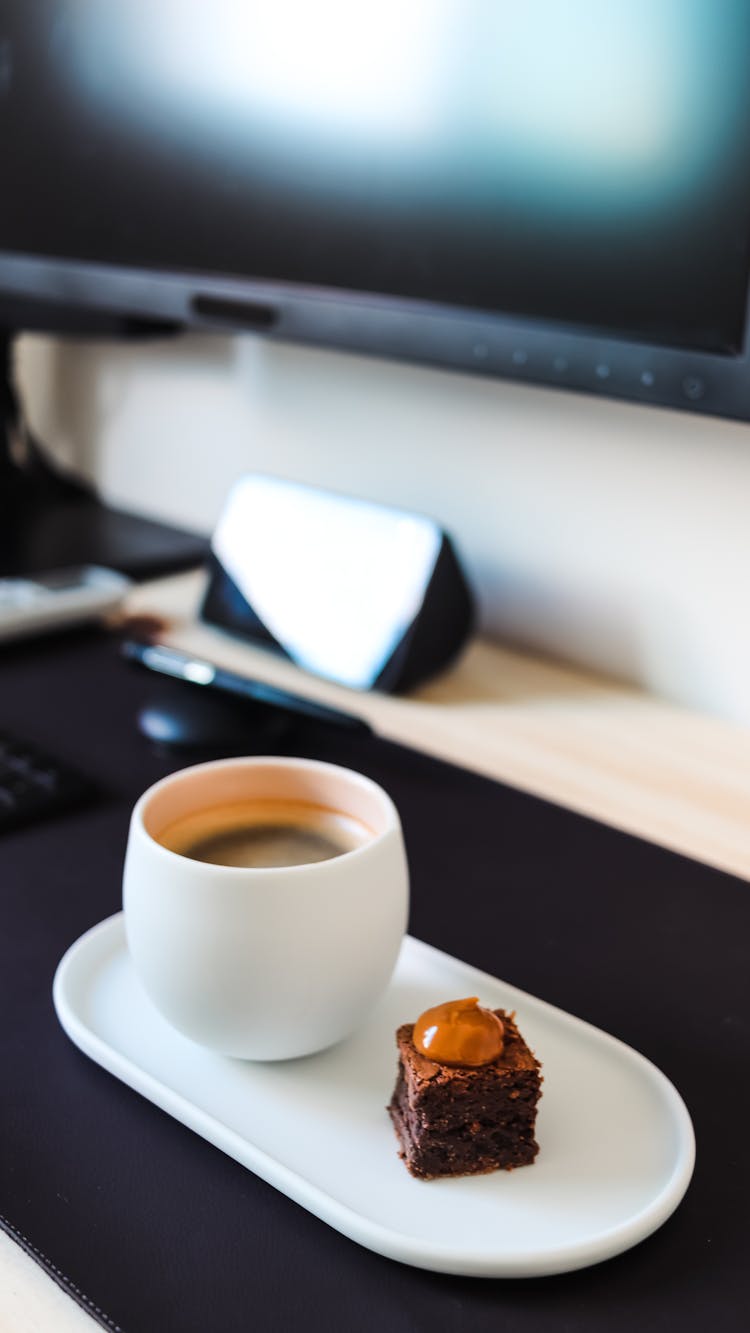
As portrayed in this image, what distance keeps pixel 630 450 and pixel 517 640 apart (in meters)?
0.15

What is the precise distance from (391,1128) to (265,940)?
70 mm

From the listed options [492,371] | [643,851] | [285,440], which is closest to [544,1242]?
[643,851]

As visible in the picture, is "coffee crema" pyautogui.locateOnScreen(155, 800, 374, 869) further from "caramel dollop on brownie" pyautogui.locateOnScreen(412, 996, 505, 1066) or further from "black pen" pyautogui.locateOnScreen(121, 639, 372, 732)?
"black pen" pyautogui.locateOnScreen(121, 639, 372, 732)

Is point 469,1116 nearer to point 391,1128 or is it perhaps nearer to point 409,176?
point 391,1128

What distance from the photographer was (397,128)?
69 cm

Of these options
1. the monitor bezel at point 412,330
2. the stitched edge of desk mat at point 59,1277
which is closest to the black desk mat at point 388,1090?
the stitched edge of desk mat at point 59,1277

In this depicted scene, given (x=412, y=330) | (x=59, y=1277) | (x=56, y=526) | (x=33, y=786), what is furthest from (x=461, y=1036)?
(x=56, y=526)

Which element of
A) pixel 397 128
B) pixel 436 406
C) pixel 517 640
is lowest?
pixel 517 640

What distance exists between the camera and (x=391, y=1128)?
0.39 metres

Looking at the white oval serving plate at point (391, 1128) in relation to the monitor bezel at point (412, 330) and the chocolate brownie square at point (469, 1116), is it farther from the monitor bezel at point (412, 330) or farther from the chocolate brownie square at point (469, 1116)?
the monitor bezel at point (412, 330)

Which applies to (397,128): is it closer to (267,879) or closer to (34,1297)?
(267,879)

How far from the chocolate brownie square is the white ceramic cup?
4cm

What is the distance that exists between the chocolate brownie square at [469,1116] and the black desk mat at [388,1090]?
3 cm

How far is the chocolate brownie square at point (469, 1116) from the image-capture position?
0.37m
